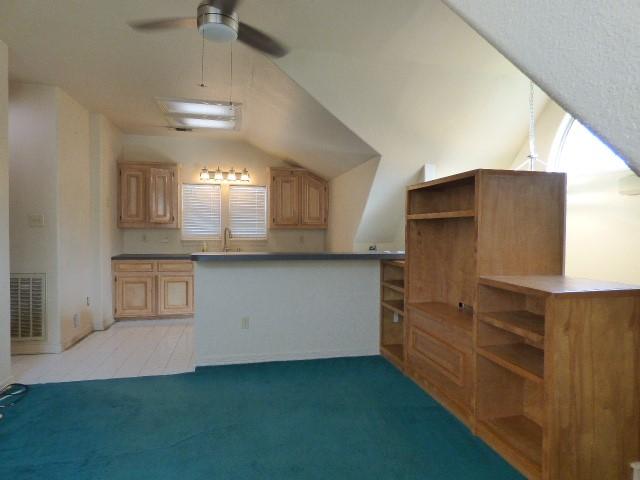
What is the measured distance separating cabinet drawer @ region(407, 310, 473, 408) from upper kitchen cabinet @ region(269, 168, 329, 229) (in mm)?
2989

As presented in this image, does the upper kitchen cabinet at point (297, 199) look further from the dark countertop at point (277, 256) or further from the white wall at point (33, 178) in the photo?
the white wall at point (33, 178)

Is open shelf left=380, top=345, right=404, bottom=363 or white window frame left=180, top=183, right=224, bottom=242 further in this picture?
white window frame left=180, top=183, right=224, bottom=242

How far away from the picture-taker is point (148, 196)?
5.36 meters

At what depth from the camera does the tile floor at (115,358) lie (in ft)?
10.5

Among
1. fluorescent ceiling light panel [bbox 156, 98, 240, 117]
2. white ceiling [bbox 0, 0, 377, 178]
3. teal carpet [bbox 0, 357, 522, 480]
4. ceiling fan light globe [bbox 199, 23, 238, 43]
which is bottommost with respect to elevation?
teal carpet [bbox 0, 357, 522, 480]

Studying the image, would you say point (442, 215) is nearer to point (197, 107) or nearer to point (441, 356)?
point (441, 356)

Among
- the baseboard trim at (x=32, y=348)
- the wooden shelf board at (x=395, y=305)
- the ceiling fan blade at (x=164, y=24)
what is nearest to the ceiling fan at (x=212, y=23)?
the ceiling fan blade at (x=164, y=24)

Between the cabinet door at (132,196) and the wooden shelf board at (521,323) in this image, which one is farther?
the cabinet door at (132,196)

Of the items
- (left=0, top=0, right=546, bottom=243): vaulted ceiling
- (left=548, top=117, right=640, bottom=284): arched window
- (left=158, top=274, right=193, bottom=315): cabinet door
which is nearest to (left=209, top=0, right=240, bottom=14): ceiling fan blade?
(left=0, top=0, right=546, bottom=243): vaulted ceiling

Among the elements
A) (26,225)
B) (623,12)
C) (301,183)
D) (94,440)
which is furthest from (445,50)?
(26,225)

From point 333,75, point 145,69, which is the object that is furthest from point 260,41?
point 145,69

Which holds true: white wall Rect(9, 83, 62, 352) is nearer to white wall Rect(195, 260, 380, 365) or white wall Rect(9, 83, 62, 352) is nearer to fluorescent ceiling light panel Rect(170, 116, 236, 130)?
fluorescent ceiling light panel Rect(170, 116, 236, 130)

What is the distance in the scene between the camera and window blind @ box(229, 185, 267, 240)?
594 cm

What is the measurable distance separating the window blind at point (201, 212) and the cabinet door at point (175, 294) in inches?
33.8
